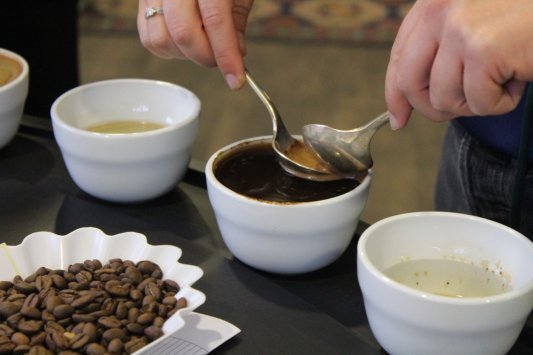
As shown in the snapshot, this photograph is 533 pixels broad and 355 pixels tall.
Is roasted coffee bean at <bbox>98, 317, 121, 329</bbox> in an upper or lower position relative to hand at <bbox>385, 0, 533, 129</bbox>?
lower

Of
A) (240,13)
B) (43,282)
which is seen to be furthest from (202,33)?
(43,282)

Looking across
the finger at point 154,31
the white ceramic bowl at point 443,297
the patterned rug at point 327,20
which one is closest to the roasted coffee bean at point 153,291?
the white ceramic bowl at point 443,297

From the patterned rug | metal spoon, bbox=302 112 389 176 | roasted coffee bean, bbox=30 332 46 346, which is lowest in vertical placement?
the patterned rug

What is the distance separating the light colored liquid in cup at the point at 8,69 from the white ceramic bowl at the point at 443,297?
73 centimetres

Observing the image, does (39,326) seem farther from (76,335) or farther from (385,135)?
(385,135)

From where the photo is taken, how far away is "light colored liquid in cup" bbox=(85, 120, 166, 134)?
1.27 m

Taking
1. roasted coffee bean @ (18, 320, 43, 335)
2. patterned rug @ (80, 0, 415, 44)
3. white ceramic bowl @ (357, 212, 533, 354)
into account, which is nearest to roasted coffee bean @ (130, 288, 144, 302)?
roasted coffee bean @ (18, 320, 43, 335)

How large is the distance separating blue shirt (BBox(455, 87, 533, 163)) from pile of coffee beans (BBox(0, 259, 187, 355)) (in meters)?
0.59

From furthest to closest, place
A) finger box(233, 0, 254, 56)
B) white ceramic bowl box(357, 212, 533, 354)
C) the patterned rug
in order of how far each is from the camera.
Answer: the patterned rug, finger box(233, 0, 254, 56), white ceramic bowl box(357, 212, 533, 354)

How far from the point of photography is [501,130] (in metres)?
1.21

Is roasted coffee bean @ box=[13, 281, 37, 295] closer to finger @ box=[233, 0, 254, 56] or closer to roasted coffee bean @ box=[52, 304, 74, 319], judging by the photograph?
roasted coffee bean @ box=[52, 304, 74, 319]

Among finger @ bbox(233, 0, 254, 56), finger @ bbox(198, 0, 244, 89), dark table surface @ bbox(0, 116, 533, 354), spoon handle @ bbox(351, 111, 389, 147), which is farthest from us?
finger @ bbox(233, 0, 254, 56)

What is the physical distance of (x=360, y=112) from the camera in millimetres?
3297

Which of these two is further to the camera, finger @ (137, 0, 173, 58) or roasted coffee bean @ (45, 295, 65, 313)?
finger @ (137, 0, 173, 58)
